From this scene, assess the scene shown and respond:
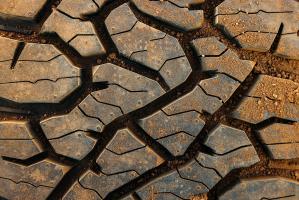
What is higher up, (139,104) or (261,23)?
(261,23)

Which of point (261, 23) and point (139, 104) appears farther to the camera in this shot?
point (261, 23)

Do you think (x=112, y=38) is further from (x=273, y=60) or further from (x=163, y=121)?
(x=273, y=60)

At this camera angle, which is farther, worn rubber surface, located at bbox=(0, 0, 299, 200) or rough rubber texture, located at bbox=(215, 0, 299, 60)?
rough rubber texture, located at bbox=(215, 0, 299, 60)

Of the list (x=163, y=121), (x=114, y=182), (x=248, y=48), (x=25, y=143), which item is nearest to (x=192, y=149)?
(x=163, y=121)

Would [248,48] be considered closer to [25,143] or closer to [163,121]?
[163,121]

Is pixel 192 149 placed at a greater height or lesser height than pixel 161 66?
lesser

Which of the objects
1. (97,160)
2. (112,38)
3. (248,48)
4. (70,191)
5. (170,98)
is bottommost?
(70,191)
